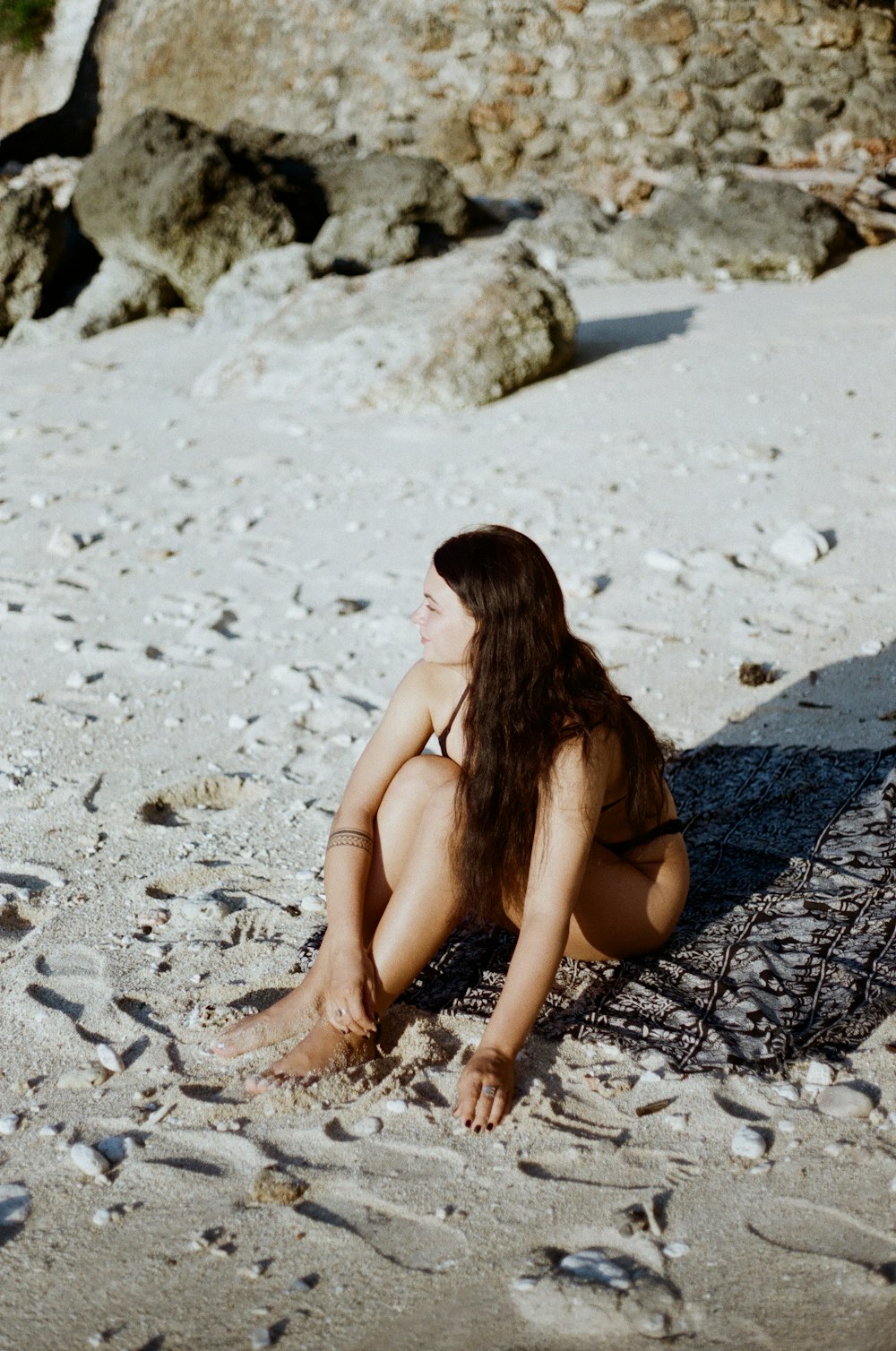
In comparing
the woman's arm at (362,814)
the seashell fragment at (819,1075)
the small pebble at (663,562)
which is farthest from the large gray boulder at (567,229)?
the seashell fragment at (819,1075)

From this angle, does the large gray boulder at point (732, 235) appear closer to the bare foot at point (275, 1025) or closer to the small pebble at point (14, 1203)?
the bare foot at point (275, 1025)

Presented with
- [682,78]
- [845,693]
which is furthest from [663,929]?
[682,78]

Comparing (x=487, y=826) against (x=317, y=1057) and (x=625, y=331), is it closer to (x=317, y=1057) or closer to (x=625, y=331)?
(x=317, y=1057)

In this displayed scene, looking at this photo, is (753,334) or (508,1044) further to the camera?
(753,334)

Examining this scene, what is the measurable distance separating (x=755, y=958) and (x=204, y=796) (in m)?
1.88

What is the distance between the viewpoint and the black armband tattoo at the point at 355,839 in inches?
110

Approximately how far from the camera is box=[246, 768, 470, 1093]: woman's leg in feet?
8.46

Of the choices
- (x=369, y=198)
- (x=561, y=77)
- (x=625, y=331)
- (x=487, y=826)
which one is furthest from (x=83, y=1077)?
(x=561, y=77)

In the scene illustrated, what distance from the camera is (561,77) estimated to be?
11000 millimetres

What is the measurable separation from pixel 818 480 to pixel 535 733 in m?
3.84

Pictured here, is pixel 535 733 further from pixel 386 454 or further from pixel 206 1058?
pixel 386 454

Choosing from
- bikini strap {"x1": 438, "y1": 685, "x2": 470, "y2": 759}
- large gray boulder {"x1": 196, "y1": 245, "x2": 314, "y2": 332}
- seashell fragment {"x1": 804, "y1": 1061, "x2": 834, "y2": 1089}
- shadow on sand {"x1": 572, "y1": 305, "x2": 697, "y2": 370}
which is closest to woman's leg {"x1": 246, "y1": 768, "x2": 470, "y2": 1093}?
bikini strap {"x1": 438, "y1": 685, "x2": 470, "y2": 759}

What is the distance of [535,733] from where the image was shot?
8.33 ft

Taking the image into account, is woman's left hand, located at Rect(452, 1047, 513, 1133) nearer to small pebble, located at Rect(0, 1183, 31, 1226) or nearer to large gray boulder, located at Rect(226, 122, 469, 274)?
small pebble, located at Rect(0, 1183, 31, 1226)
